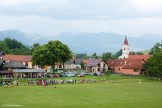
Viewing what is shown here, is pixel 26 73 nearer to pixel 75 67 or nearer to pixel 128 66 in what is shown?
pixel 128 66

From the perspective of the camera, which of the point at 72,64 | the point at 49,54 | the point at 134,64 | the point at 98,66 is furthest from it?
the point at 72,64

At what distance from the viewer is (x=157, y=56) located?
8912cm

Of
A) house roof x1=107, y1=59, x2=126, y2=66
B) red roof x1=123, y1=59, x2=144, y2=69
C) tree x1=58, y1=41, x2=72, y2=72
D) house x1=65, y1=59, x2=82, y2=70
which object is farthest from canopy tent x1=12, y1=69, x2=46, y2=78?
house x1=65, y1=59, x2=82, y2=70

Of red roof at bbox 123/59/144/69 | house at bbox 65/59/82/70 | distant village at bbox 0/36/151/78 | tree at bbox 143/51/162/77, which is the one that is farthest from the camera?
house at bbox 65/59/82/70

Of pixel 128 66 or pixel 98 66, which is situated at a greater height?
pixel 98 66

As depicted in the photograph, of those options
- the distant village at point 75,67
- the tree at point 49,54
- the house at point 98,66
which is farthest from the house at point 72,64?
the tree at point 49,54

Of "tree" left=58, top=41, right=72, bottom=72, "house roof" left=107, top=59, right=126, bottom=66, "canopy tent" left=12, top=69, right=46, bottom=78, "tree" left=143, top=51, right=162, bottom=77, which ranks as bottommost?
"canopy tent" left=12, top=69, right=46, bottom=78

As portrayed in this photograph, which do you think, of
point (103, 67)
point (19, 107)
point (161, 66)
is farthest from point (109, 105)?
point (103, 67)

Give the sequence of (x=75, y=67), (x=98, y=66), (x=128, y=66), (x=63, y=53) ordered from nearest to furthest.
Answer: (x=63, y=53) → (x=128, y=66) → (x=98, y=66) → (x=75, y=67)

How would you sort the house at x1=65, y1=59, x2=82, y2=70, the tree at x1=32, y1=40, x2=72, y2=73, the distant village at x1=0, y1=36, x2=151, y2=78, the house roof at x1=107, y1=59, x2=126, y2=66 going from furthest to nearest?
the house at x1=65, y1=59, x2=82, y2=70 < the house roof at x1=107, y1=59, x2=126, y2=66 < the tree at x1=32, y1=40, x2=72, y2=73 < the distant village at x1=0, y1=36, x2=151, y2=78

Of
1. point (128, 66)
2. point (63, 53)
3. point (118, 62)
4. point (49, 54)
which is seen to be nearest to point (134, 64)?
point (128, 66)

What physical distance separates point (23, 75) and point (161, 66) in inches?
1399

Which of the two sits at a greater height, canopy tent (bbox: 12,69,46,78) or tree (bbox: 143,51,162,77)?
tree (bbox: 143,51,162,77)

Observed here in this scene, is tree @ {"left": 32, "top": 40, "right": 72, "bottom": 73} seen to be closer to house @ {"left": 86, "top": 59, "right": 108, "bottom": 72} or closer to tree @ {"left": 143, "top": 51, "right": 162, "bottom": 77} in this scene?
house @ {"left": 86, "top": 59, "right": 108, "bottom": 72}
